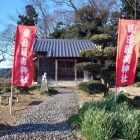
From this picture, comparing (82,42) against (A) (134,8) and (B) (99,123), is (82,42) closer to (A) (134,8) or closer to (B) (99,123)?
(A) (134,8)

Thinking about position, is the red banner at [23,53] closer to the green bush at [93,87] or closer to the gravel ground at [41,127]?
the gravel ground at [41,127]

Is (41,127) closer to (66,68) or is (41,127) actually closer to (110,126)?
(110,126)

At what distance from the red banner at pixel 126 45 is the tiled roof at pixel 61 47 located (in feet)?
57.4

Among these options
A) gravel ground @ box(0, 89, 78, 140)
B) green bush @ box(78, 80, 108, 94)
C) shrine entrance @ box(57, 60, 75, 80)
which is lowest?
gravel ground @ box(0, 89, 78, 140)

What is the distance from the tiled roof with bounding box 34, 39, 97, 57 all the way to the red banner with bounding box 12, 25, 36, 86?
1725cm

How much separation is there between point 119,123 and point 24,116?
155 inches

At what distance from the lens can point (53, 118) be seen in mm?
9789

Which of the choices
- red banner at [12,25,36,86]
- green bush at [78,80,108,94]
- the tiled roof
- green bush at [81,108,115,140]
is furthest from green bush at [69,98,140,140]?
the tiled roof

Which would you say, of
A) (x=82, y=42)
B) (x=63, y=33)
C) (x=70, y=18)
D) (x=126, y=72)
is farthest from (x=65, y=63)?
(x=126, y=72)

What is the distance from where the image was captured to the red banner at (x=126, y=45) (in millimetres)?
10234

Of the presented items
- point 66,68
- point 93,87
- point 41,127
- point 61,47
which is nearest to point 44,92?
point 93,87

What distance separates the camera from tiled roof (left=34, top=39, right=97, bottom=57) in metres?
28.2

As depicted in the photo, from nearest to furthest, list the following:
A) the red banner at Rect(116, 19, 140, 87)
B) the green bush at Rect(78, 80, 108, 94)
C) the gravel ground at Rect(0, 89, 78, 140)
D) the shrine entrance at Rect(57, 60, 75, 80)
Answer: the gravel ground at Rect(0, 89, 78, 140), the red banner at Rect(116, 19, 140, 87), the green bush at Rect(78, 80, 108, 94), the shrine entrance at Rect(57, 60, 75, 80)

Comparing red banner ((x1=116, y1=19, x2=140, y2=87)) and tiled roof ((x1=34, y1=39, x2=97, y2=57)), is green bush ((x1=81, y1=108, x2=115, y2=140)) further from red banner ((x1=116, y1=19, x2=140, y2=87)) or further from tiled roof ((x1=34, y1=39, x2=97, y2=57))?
tiled roof ((x1=34, y1=39, x2=97, y2=57))
